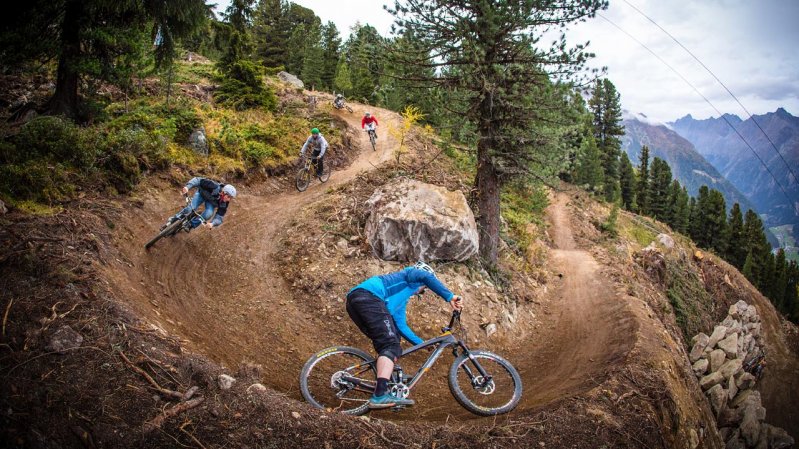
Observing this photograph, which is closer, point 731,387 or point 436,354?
point 436,354

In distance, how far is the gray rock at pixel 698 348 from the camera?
14.4 metres

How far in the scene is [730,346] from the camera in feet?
47.9

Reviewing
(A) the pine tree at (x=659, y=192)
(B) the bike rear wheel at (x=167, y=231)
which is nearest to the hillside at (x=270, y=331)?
(B) the bike rear wheel at (x=167, y=231)

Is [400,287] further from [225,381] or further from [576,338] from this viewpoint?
[576,338]

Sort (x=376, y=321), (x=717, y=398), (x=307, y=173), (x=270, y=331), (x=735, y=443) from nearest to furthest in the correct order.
Result: (x=376, y=321) < (x=270, y=331) < (x=735, y=443) < (x=717, y=398) < (x=307, y=173)

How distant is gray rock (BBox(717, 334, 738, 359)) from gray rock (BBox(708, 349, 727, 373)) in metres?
0.27

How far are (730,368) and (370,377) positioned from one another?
14.2 metres

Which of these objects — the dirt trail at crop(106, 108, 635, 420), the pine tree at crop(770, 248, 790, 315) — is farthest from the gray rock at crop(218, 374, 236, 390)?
the pine tree at crop(770, 248, 790, 315)

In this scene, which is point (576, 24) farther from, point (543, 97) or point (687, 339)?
point (687, 339)

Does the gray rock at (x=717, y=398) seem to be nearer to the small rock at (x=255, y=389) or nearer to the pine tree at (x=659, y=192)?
the small rock at (x=255, y=389)

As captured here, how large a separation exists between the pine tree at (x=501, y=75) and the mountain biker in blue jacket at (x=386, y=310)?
619cm

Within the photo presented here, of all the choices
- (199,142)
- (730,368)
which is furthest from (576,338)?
(199,142)

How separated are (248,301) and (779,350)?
39421 mm

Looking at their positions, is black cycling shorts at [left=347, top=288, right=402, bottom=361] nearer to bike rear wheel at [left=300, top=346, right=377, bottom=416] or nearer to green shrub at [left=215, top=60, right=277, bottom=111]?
bike rear wheel at [left=300, top=346, right=377, bottom=416]
